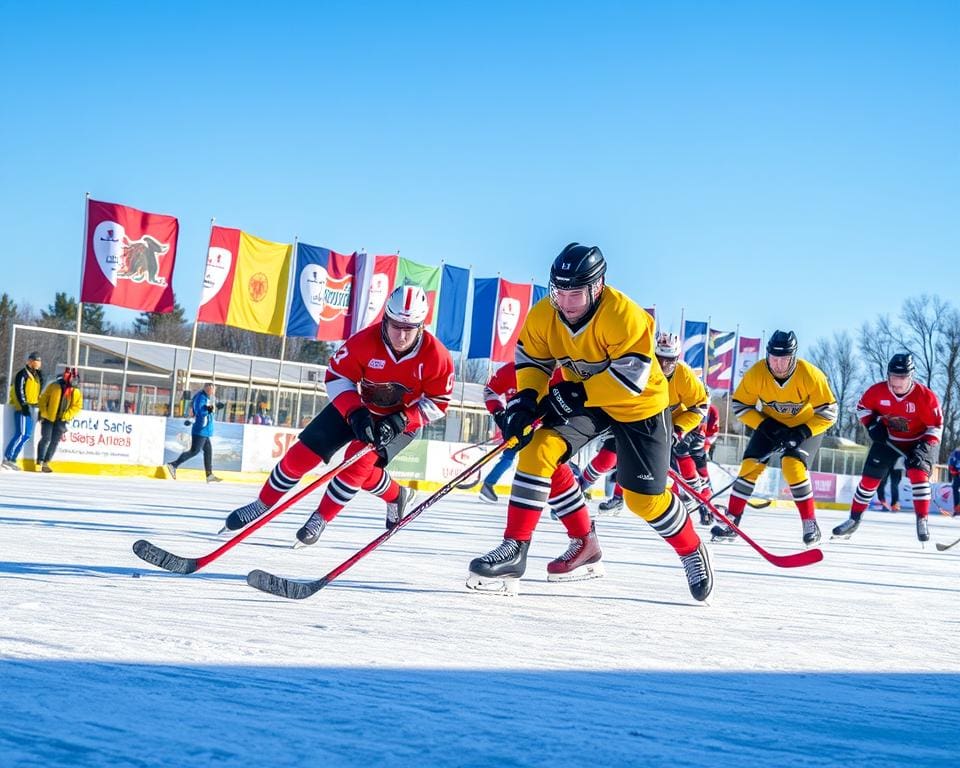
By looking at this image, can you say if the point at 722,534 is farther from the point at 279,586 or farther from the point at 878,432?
the point at 279,586

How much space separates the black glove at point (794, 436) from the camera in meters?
8.20

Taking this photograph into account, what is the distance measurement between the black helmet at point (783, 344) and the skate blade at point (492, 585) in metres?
4.19

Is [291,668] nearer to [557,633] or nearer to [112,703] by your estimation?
[112,703]

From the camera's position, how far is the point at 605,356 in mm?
4332

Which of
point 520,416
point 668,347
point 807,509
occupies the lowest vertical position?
point 807,509

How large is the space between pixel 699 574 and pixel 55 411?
37.5 feet

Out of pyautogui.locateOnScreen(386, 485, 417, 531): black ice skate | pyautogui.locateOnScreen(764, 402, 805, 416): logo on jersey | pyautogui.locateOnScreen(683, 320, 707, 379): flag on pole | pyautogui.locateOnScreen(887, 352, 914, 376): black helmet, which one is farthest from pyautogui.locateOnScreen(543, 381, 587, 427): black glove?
pyautogui.locateOnScreen(683, 320, 707, 379): flag on pole

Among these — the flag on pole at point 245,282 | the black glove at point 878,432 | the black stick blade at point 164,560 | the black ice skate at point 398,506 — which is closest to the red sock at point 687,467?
the black glove at point 878,432

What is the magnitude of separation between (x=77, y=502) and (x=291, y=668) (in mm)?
6713

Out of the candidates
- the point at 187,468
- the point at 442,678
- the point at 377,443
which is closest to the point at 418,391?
the point at 377,443

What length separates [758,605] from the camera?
4590mm

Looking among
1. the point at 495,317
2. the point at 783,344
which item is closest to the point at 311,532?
the point at 783,344

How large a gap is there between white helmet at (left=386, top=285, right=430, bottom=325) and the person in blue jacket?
30.8ft

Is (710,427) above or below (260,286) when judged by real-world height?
below
